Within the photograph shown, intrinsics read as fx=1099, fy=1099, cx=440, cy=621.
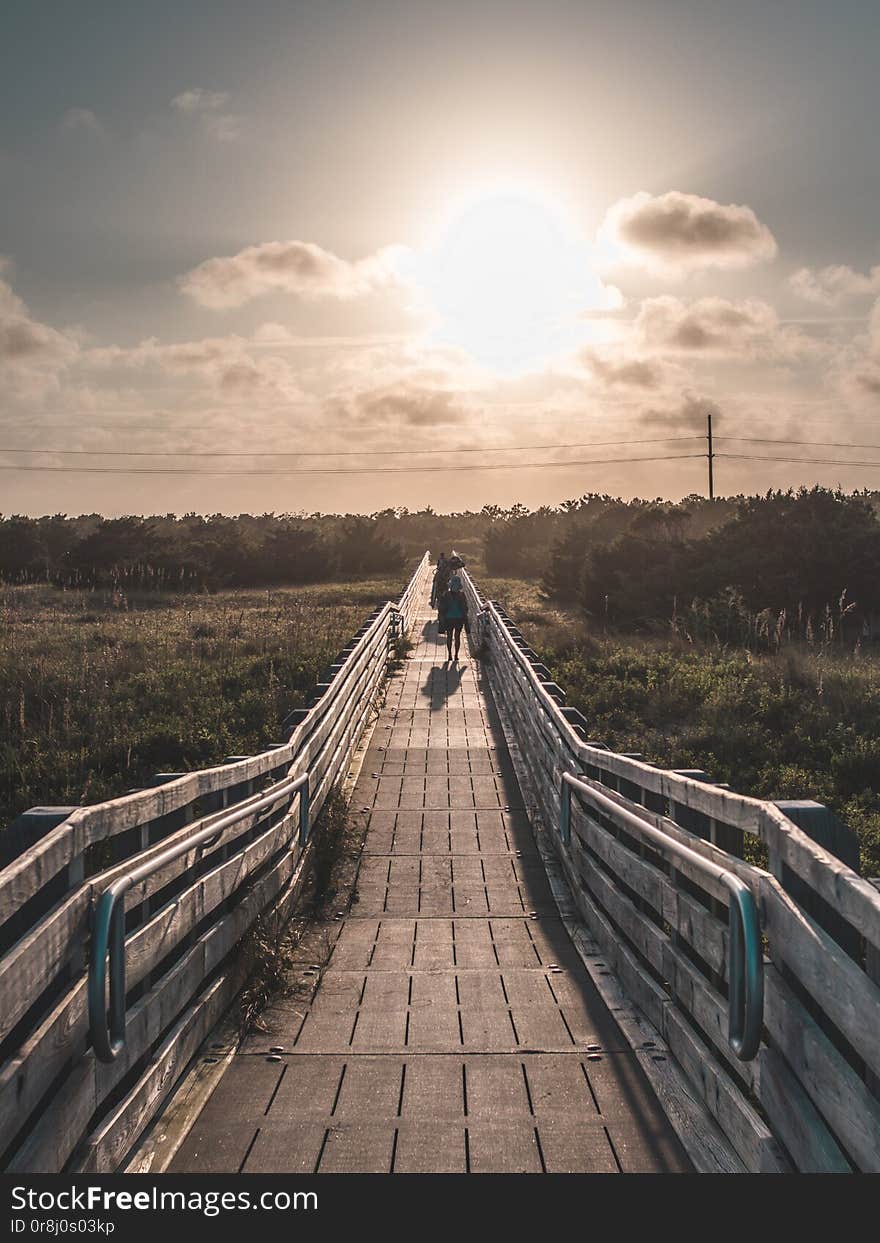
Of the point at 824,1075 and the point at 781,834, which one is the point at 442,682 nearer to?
the point at 781,834

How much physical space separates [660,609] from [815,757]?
1510 centimetres

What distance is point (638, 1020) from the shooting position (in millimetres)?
5770

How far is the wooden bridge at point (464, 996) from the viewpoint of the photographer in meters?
3.57

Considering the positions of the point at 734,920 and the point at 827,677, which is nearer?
the point at 734,920

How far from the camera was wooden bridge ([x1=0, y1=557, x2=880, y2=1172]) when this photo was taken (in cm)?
357

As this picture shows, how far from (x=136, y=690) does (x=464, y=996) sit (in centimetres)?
1226

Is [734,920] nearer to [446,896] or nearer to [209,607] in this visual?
[446,896]

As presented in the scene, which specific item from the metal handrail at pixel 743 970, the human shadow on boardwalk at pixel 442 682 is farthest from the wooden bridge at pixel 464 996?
the human shadow on boardwalk at pixel 442 682

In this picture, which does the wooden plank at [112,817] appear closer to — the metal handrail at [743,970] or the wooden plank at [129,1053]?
the wooden plank at [129,1053]

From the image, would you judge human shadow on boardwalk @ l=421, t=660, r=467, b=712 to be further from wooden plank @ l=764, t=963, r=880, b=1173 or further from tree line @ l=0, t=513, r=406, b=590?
tree line @ l=0, t=513, r=406, b=590

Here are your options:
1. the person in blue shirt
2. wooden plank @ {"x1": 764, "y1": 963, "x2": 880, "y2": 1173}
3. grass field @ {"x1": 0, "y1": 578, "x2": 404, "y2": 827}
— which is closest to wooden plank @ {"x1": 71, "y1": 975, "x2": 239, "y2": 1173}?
wooden plank @ {"x1": 764, "y1": 963, "x2": 880, "y2": 1173}

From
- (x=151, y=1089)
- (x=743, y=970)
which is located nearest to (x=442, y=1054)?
(x=151, y=1089)

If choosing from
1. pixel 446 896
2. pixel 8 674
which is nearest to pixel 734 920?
pixel 446 896
